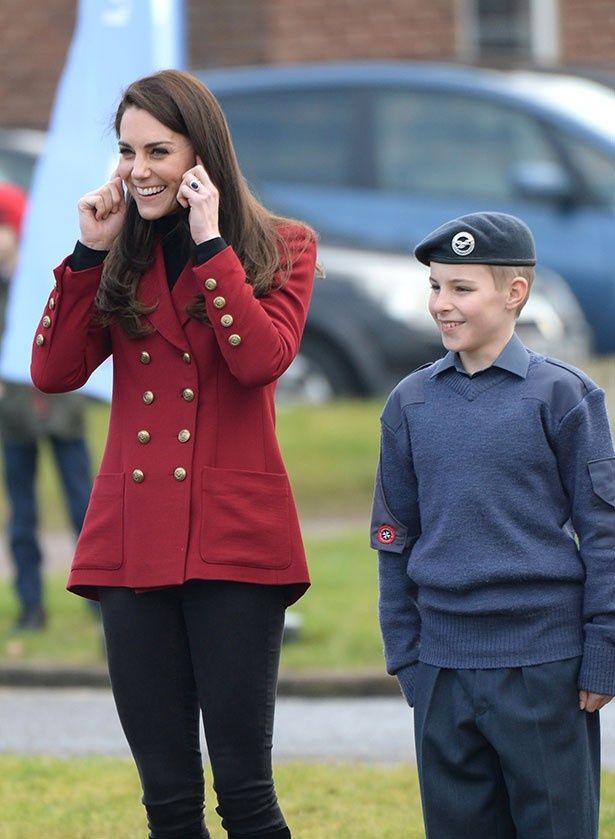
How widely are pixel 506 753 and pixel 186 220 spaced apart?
129 centimetres

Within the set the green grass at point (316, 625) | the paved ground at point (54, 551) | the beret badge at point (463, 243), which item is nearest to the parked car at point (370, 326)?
the paved ground at point (54, 551)

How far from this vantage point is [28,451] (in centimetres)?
811

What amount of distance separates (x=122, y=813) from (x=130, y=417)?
5.81 ft

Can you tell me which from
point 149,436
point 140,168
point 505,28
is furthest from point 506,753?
point 505,28

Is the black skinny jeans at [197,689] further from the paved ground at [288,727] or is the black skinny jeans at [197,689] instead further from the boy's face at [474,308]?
the paved ground at [288,727]

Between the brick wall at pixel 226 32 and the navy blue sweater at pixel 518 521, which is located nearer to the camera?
the navy blue sweater at pixel 518 521

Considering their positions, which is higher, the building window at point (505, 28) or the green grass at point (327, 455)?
the building window at point (505, 28)

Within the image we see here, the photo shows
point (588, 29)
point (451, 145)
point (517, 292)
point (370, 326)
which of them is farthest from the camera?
point (588, 29)

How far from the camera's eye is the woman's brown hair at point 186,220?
368 cm

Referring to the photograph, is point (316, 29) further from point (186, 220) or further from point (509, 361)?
point (509, 361)

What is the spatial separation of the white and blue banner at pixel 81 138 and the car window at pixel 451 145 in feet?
14.0

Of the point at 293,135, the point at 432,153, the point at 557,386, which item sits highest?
the point at 293,135

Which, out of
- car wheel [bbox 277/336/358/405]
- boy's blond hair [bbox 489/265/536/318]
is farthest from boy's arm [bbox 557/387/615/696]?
car wheel [bbox 277/336/358/405]

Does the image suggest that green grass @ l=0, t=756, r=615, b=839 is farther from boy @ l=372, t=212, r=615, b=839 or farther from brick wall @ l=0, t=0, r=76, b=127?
brick wall @ l=0, t=0, r=76, b=127
